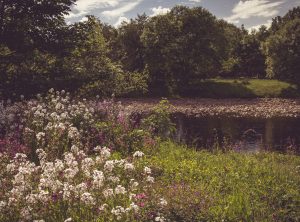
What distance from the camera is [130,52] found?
5516 centimetres

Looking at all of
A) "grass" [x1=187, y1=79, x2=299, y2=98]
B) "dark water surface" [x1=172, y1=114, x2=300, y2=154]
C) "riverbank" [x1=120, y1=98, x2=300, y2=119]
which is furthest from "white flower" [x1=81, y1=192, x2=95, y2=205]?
"grass" [x1=187, y1=79, x2=299, y2=98]

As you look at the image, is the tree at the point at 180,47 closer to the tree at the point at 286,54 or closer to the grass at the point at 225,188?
the tree at the point at 286,54

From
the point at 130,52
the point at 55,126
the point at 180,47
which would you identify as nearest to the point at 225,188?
the point at 55,126

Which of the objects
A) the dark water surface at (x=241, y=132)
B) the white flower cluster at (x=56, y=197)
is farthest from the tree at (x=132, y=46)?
the white flower cluster at (x=56, y=197)

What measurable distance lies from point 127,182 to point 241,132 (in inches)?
705

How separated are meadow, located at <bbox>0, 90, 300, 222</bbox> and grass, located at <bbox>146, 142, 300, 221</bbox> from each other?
0.02 metres

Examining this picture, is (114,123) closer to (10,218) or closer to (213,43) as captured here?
(10,218)

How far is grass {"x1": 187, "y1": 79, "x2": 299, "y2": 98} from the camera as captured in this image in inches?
1994

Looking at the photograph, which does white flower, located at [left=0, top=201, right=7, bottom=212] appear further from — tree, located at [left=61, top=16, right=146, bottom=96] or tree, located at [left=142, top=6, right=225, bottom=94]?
tree, located at [left=142, top=6, right=225, bottom=94]

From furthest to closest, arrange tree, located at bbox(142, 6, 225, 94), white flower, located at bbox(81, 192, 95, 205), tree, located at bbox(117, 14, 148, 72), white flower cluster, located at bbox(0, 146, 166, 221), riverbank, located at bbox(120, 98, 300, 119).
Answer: tree, located at bbox(117, 14, 148, 72), tree, located at bbox(142, 6, 225, 94), riverbank, located at bbox(120, 98, 300, 119), white flower cluster, located at bbox(0, 146, 166, 221), white flower, located at bbox(81, 192, 95, 205)

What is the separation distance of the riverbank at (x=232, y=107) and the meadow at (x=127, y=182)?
16422mm

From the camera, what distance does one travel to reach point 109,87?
2255cm

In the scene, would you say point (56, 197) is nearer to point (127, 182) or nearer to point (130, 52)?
point (127, 182)

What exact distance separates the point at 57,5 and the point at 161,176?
13027 millimetres
